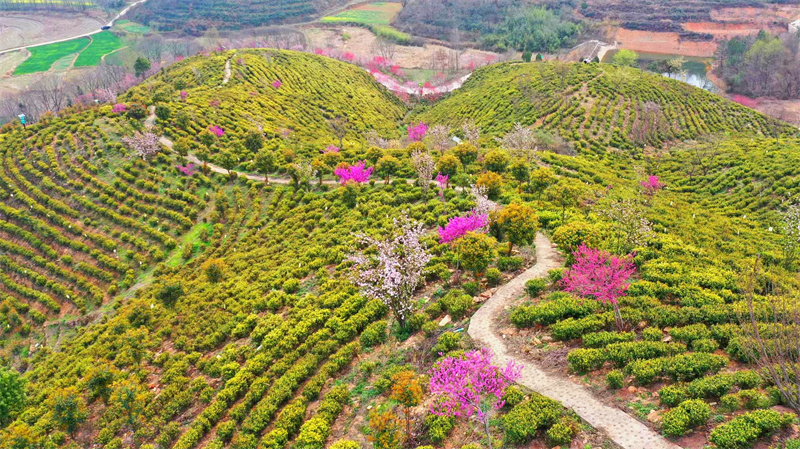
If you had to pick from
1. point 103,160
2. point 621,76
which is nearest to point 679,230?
point 621,76

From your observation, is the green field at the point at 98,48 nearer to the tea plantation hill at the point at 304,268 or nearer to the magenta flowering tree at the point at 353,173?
the tea plantation hill at the point at 304,268

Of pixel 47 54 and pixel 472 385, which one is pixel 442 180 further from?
pixel 47 54

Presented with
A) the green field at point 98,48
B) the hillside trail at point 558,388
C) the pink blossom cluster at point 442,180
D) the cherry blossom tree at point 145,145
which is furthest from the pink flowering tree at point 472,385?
the green field at point 98,48

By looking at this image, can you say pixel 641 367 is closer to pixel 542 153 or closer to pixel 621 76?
pixel 542 153

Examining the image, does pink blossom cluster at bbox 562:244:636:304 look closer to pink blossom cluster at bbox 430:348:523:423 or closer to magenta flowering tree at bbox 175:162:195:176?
pink blossom cluster at bbox 430:348:523:423

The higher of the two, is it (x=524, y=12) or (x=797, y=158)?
(x=524, y=12)
